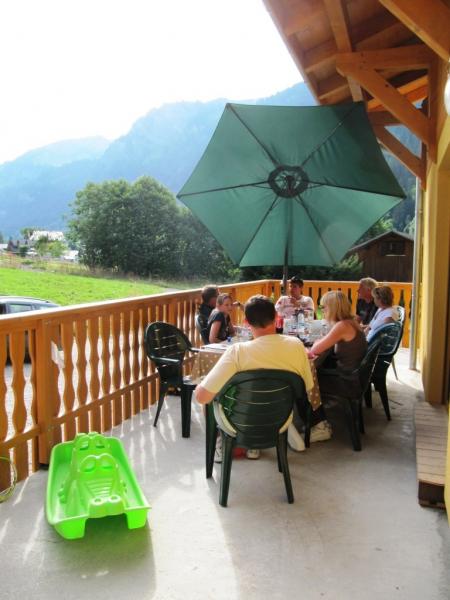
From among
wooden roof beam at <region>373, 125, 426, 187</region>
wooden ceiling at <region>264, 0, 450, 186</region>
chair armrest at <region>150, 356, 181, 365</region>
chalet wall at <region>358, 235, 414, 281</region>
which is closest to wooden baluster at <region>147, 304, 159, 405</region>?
chair armrest at <region>150, 356, 181, 365</region>

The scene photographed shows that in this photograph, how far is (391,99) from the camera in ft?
14.0

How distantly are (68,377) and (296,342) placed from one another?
1546 mm

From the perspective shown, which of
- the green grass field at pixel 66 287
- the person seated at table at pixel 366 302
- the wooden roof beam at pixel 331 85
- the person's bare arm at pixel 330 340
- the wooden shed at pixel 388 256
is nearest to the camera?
the person's bare arm at pixel 330 340

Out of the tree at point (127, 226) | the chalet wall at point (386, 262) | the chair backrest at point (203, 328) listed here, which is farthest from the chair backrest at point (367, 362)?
the tree at point (127, 226)

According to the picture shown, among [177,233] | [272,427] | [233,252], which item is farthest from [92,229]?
[272,427]

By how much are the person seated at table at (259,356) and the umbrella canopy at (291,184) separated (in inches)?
62.3

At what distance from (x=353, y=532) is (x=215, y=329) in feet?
6.47

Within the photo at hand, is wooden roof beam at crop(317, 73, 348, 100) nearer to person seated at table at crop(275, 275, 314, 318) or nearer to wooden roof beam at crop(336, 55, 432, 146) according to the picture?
wooden roof beam at crop(336, 55, 432, 146)

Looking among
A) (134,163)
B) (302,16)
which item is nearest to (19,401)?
(302,16)

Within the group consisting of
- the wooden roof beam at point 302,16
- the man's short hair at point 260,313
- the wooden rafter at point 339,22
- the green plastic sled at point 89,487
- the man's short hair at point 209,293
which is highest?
the wooden roof beam at point 302,16

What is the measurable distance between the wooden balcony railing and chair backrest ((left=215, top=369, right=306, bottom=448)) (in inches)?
45.2

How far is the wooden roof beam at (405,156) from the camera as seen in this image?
5188 mm

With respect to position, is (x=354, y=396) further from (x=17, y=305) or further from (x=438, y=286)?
(x=17, y=305)

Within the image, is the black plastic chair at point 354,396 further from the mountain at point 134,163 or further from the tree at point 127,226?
the mountain at point 134,163
